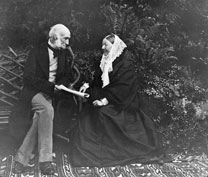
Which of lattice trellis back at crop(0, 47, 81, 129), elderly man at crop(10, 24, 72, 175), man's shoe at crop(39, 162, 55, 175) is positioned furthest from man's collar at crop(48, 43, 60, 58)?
man's shoe at crop(39, 162, 55, 175)

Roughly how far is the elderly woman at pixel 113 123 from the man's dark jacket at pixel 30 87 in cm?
60

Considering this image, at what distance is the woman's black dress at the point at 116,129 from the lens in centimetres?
474

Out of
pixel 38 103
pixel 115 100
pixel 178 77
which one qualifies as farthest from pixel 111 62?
pixel 178 77

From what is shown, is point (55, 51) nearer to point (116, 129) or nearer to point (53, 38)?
point (53, 38)

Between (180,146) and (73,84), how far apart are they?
6.16ft

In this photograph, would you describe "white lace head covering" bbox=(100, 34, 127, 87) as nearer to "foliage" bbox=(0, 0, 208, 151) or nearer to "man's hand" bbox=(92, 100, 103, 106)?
"man's hand" bbox=(92, 100, 103, 106)

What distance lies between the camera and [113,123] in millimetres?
4840

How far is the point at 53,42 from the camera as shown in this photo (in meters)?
4.80

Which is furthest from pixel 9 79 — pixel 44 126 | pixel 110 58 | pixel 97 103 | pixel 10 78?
pixel 110 58

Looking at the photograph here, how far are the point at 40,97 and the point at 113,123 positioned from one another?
1021mm

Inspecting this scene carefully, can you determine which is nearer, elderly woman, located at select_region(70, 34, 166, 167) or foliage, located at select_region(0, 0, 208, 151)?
elderly woman, located at select_region(70, 34, 166, 167)

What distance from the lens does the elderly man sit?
4594mm

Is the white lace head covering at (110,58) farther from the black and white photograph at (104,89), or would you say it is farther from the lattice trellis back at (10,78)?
the lattice trellis back at (10,78)

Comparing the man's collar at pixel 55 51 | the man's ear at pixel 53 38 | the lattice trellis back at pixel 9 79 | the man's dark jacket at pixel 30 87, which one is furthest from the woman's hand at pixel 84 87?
the lattice trellis back at pixel 9 79
